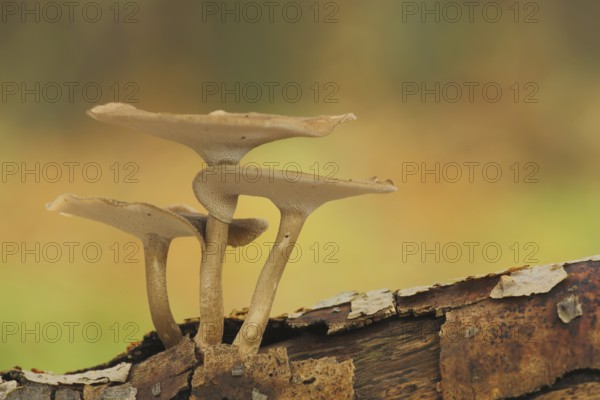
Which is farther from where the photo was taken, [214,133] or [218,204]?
[218,204]

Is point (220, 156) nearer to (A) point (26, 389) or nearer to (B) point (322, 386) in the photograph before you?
(B) point (322, 386)

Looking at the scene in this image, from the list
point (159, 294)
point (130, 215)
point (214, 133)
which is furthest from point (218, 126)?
point (159, 294)

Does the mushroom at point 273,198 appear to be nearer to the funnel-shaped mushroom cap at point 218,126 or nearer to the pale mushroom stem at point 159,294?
the funnel-shaped mushroom cap at point 218,126

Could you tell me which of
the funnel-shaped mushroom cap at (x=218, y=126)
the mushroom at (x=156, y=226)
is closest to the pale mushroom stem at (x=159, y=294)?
the mushroom at (x=156, y=226)

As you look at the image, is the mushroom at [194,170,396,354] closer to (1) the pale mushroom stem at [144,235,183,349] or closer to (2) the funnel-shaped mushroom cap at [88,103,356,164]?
(2) the funnel-shaped mushroom cap at [88,103,356,164]

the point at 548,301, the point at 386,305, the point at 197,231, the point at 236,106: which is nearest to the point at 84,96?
the point at 236,106

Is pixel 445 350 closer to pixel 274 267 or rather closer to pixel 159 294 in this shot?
pixel 274 267
